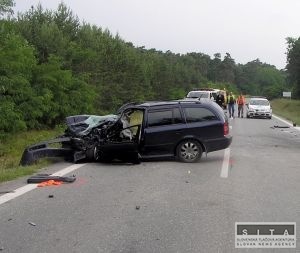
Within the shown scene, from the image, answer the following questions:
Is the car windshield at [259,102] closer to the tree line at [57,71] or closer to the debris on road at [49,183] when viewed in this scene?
the tree line at [57,71]

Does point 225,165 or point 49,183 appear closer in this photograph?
point 49,183

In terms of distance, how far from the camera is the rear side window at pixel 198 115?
12898 millimetres

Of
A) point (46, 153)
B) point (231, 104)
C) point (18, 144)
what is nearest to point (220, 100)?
point (231, 104)

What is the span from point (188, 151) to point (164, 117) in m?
1.02

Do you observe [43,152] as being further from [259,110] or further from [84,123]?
[259,110]

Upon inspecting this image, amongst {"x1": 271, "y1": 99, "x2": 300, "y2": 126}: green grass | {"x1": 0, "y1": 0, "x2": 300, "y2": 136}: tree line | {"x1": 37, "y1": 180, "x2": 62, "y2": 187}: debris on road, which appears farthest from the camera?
{"x1": 271, "y1": 99, "x2": 300, "y2": 126}: green grass

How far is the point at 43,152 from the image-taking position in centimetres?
1235

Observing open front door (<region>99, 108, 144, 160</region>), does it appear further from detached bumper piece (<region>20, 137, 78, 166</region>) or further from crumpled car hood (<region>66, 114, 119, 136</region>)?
detached bumper piece (<region>20, 137, 78, 166</region>)

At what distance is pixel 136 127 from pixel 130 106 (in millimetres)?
656

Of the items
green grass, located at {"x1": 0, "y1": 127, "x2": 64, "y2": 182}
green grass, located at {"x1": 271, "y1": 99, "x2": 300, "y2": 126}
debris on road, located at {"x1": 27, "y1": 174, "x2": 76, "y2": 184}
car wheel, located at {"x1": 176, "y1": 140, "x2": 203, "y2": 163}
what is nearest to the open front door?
car wheel, located at {"x1": 176, "y1": 140, "x2": 203, "y2": 163}

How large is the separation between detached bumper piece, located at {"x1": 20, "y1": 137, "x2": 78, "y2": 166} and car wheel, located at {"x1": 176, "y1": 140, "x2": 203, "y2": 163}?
252 centimetres

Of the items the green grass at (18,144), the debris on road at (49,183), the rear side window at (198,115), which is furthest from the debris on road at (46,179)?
the rear side window at (198,115)

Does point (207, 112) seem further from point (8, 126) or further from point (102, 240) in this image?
point (8, 126)

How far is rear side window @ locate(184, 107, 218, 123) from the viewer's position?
1290cm
